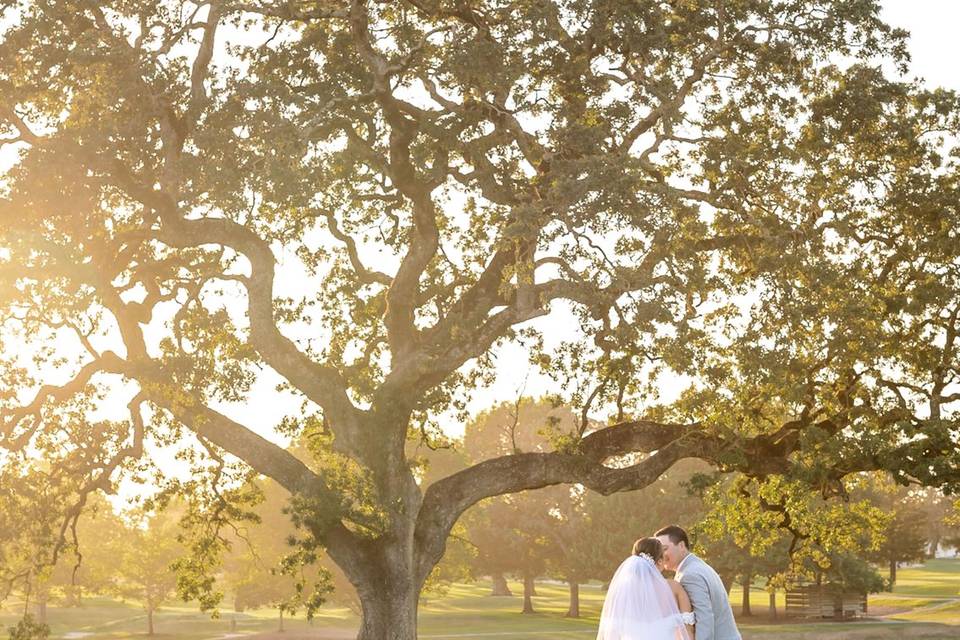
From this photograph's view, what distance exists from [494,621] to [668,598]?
2264 inches

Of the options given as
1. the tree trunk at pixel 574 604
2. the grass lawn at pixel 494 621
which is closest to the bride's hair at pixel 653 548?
the grass lawn at pixel 494 621

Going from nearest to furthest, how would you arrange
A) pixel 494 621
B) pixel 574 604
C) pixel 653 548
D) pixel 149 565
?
pixel 653 548
pixel 149 565
pixel 494 621
pixel 574 604

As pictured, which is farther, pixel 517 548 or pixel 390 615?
pixel 517 548

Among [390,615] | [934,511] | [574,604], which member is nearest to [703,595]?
[390,615]

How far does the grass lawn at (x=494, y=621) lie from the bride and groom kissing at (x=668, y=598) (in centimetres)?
3619

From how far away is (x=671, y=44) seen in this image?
71.4ft

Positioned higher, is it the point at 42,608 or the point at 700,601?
the point at 700,601

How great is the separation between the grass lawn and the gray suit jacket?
36451 mm

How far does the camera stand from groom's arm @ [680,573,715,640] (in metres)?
12.1

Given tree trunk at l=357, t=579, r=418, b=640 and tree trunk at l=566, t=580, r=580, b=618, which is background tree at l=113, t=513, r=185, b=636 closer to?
tree trunk at l=566, t=580, r=580, b=618

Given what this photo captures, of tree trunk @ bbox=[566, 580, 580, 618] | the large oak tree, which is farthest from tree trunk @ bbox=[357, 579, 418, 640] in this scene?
tree trunk @ bbox=[566, 580, 580, 618]

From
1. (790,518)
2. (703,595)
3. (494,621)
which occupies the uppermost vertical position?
(790,518)

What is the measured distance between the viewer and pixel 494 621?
2677 inches

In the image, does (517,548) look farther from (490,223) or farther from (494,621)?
(490,223)
